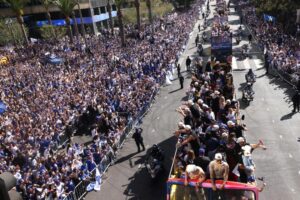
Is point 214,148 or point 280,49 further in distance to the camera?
point 280,49

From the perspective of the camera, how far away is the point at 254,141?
58.2 feet

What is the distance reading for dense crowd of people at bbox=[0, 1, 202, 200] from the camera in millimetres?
14766

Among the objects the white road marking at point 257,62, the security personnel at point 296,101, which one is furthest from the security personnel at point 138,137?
the white road marking at point 257,62

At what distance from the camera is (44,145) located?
17.9 m

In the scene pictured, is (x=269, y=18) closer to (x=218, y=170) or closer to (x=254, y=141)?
(x=254, y=141)

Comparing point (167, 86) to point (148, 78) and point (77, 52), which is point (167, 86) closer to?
point (148, 78)

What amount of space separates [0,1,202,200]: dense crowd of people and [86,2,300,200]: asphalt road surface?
111 centimetres

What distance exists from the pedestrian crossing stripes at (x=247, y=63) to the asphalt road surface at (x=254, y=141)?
3584 millimetres

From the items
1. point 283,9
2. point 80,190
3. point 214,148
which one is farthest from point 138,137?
point 283,9

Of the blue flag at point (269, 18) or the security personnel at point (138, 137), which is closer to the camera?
the security personnel at point (138, 137)

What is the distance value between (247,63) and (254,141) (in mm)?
17409

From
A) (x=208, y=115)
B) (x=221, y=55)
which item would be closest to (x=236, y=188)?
(x=208, y=115)

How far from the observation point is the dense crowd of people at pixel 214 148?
8.20 metres

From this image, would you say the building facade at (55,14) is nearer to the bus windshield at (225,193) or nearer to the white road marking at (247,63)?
the white road marking at (247,63)
